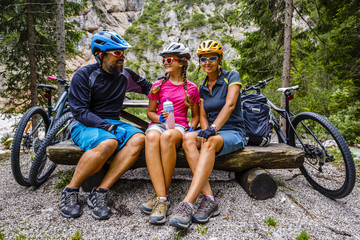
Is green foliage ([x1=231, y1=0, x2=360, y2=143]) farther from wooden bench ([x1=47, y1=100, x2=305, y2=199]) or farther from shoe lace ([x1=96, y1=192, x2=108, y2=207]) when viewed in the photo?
shoe lace ([x1=96, y1=192, x2=108, y2=207])

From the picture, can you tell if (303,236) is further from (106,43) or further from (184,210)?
(106,43)

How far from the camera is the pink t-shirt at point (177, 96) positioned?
276cm

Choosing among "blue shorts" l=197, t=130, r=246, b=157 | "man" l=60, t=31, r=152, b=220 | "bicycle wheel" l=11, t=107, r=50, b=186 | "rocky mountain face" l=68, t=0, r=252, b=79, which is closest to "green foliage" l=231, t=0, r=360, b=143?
"blue shorts" l=197, t=130, r=246, b=157

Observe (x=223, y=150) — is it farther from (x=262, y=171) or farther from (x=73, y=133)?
(x=73, y=133)

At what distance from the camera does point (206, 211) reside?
83.3 inches

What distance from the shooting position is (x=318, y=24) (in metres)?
6.38

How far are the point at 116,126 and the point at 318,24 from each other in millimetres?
7160

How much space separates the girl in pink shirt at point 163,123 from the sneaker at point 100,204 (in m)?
0.38

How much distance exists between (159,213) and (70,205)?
1.01 metres

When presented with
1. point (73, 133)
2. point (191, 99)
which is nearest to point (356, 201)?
point (191, 99)

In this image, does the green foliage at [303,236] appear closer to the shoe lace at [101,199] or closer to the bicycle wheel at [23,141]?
the shoe lace at [101,199]

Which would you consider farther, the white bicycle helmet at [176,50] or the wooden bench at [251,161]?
the white bicycle helmet at [176,50]

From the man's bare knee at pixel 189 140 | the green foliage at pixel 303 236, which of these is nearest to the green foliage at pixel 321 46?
the man's bare knee at pixel 189 140

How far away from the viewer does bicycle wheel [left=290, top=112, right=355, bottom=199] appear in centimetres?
233
